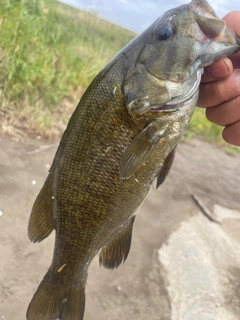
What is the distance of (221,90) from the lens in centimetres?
166

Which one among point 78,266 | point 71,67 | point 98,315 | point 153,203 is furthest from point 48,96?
point 78,266

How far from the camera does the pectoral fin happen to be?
143 centimetres

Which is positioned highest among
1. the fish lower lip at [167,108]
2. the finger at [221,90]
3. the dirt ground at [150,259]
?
the finger at [221,90]

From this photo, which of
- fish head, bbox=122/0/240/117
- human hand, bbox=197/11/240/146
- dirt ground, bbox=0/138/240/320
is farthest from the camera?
dirt ground, bbox=0/138/240/320

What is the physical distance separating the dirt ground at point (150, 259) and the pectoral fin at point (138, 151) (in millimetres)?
1767

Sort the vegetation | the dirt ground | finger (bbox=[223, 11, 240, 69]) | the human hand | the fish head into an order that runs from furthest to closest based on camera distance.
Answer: the vegetation, the dirt ground, finger (bbox=[223, 11, 240, 69]), the human hand, the fish head

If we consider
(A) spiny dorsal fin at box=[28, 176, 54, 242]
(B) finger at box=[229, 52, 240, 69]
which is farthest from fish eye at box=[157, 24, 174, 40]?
(A) spiny dorsal fin at box=[28, 176, 54, 242]

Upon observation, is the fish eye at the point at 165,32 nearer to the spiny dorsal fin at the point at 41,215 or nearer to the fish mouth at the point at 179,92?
the fish mouth at the point at 179,92

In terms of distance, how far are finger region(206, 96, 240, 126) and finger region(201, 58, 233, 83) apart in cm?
20

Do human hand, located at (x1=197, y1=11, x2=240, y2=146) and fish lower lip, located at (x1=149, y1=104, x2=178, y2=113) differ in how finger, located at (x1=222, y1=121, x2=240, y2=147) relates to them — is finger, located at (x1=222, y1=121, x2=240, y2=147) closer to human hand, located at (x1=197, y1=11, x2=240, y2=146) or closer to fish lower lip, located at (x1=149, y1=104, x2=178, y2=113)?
human hand, located at (x1=197, y1=11, x2=240, y2=146)

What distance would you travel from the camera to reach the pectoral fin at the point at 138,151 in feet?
4.68

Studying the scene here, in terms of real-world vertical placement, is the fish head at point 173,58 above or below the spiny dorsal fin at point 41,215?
above

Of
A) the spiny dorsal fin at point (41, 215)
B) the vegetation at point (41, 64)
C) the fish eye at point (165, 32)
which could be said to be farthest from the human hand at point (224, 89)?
the vegetation at point (41, 64)

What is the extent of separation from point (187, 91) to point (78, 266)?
0.97 metres
